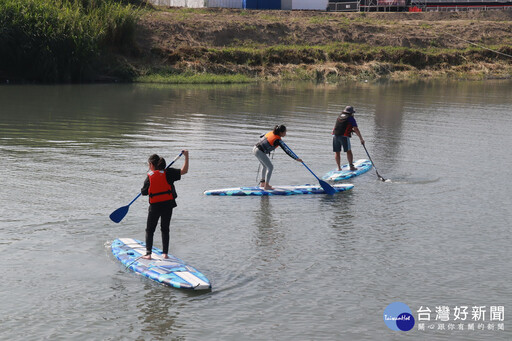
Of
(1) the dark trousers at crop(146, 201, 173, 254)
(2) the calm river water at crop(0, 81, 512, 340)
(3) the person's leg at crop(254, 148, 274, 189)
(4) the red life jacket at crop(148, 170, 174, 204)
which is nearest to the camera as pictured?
(2) the calm river water at crop(0, 81, 512, 340)

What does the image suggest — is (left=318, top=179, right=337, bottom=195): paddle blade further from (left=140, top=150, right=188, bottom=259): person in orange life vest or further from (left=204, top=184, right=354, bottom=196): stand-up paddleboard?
(left=140, top=150, right=188, bottom=259): person in orange life vest

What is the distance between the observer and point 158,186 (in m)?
10.5

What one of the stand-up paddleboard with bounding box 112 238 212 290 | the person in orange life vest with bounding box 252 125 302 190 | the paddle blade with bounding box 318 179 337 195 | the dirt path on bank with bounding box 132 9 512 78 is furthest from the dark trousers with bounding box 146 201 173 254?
the dirt path on bank with bounding box 132 9 512 78

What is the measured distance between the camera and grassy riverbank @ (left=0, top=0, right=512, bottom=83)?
140ft

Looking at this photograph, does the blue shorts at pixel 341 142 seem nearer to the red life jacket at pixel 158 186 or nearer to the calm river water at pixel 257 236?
the calm river water at pixel 257 236

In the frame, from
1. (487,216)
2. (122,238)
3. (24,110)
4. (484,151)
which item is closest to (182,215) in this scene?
(122,238)

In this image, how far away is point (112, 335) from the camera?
8781 mm

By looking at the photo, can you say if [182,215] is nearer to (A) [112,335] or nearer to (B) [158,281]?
(B) [158,281]

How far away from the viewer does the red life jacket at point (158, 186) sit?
34.2ft

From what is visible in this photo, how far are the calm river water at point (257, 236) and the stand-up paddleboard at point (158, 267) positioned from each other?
0.54 ft

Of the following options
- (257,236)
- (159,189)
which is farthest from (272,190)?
(159,189)

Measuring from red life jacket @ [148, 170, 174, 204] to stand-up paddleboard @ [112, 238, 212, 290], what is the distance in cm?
105

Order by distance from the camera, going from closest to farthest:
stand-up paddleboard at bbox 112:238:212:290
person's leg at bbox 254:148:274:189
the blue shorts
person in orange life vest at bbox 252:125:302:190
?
stand-up paddleboard at bbox 112:238:212:290, person in orange life vest at bbox 252:125:302:190, person's leg at bbox 254:148:274:189, the blue shorts

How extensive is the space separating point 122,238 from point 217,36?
43.4 metres
